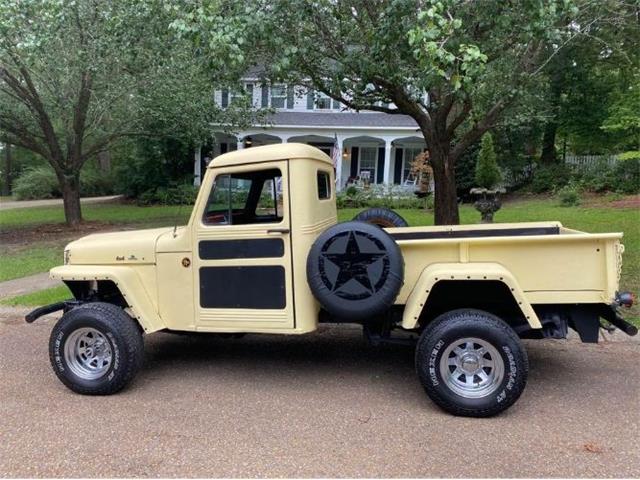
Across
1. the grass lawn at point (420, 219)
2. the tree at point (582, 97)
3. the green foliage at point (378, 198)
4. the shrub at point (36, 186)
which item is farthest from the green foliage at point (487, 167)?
the shrub at point (36, 186)

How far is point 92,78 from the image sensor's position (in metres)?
13.4

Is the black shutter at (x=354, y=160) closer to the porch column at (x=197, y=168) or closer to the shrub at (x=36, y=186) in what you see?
the porch column at (x=197, y=168)

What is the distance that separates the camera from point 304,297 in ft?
14.2

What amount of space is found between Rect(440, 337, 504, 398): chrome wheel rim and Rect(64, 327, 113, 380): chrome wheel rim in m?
2.74

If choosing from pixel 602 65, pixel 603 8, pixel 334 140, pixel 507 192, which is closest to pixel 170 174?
pixel 334 140

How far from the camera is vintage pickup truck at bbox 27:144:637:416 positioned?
3.99m

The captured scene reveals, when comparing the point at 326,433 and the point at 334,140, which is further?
the point at 334,140

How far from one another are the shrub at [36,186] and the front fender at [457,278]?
3275 centimetres

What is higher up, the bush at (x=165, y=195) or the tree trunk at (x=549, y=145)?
the tree trunk at (x=549, y=145)

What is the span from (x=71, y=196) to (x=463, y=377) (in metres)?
15.8

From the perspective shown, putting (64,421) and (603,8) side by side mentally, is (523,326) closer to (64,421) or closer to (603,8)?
(64,421)

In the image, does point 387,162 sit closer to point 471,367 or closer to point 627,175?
point 627,175

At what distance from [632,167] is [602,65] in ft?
16.0

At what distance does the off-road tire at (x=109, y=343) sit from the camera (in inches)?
173
